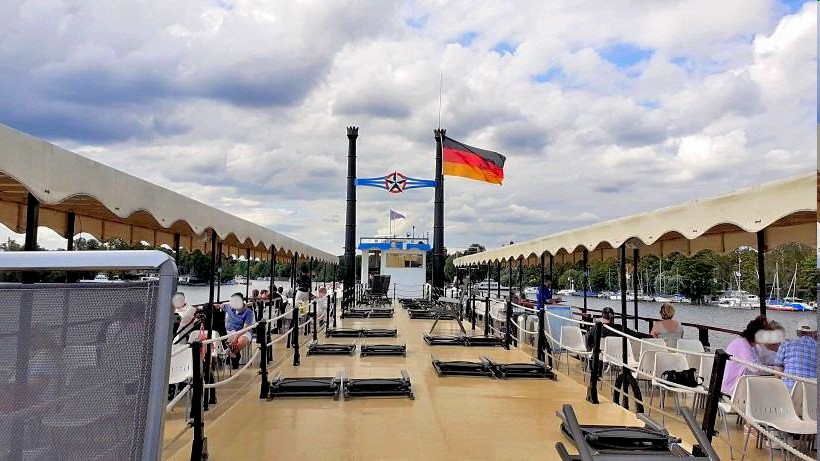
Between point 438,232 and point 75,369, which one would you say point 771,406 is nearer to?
point 75,369

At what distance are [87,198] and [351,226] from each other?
19.6m

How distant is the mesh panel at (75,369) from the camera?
1494 mm

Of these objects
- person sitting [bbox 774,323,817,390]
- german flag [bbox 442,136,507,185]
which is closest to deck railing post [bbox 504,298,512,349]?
person sitting [bbox 774,323,817,390]

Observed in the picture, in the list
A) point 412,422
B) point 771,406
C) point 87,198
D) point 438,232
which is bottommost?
point 412,422

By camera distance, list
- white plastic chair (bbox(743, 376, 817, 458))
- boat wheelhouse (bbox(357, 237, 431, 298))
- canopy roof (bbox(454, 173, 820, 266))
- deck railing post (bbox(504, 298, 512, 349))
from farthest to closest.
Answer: boat wheelhouse (bbox(357, 237, 431, 298)) → deck railing post (bbox(504, 298, 512, 349)) → white plastic chair (bbox(743, 376, 817, 458)) → canopy roof (bbox(454, 173, 820, 266))

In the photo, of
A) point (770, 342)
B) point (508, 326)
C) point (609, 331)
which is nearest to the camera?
point (770, 342)

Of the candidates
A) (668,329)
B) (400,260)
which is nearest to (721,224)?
(668,329)

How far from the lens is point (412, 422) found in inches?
207

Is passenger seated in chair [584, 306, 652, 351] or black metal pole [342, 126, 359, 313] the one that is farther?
black metal pole [342, 126, 359, 313]

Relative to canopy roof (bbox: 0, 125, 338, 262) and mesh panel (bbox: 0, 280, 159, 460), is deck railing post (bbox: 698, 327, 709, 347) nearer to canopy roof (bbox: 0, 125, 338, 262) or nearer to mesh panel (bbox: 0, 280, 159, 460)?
canopy roof (bbox: 0, 125, 338, 262)

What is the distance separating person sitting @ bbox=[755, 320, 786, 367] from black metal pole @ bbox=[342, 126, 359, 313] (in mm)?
15825

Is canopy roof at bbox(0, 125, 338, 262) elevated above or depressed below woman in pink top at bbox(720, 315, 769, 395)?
above

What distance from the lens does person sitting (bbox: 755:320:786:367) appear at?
6.24 m

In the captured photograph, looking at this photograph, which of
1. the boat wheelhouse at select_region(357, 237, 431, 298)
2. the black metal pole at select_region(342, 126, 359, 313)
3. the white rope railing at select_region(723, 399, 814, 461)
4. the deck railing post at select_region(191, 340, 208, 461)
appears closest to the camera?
the white rope railing at select_region(723, 399, 814, 461)
